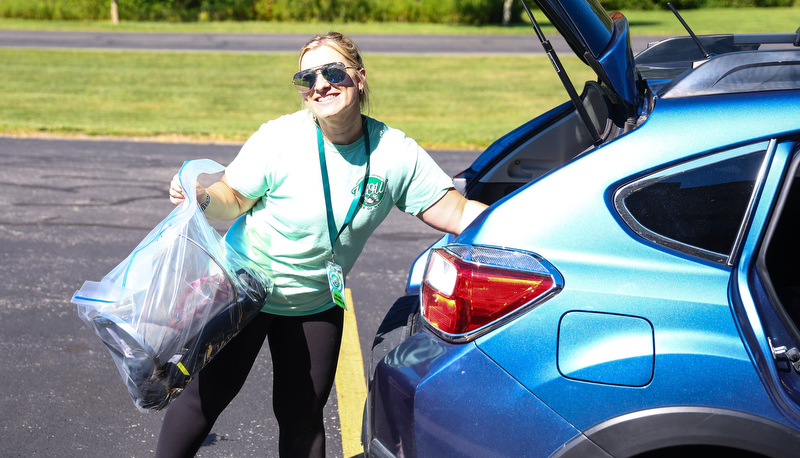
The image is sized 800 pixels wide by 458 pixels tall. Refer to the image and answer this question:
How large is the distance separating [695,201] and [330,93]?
1.17m

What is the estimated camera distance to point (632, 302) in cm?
180

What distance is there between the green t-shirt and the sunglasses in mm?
128

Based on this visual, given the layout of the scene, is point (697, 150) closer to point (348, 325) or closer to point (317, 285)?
point (317, 285)

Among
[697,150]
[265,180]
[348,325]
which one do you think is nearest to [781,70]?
[697,150]

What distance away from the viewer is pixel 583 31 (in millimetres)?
2084

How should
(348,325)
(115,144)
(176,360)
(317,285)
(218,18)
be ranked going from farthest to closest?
(218,18) → (115,144) → (348,325) → (317,285) → (176,360)

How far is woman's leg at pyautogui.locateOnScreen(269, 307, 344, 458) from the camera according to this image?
8.70ft

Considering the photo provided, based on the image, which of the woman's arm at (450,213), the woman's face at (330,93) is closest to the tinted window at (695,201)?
the woman's arm at (450,213)

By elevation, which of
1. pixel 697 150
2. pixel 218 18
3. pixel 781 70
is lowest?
pixel 218 18

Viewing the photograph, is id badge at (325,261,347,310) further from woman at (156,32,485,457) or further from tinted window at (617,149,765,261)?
tinted window at (617,149,765,261)

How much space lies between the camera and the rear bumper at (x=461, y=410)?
1.83m

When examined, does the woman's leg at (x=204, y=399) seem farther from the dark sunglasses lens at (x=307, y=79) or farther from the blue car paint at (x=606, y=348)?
the blue car paint at (x=606, y=348)

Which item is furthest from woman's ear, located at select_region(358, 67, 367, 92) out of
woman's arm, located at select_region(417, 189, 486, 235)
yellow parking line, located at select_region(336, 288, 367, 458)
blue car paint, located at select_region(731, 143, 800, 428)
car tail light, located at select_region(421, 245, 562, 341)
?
yellow parking line, located at select_region(336, 288, 367, 458)

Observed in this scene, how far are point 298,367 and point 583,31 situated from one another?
4.87 feet
